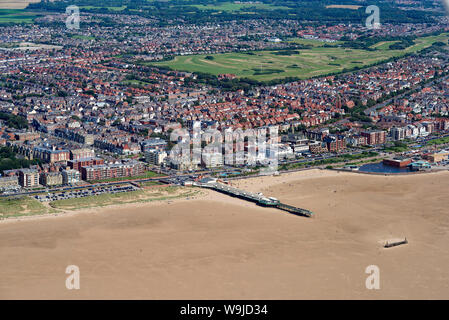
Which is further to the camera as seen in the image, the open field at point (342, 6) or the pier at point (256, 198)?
the open field at point (342, 6)

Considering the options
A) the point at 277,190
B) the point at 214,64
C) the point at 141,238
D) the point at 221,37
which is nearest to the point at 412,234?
the point at 277,190

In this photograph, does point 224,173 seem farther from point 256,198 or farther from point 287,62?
point 287,62

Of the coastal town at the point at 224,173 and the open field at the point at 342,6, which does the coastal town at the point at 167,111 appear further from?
the open field at the point at 342,6

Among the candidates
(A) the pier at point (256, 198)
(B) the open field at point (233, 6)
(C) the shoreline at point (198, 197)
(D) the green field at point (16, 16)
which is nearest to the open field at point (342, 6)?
(B) the open field at point (233, 6)

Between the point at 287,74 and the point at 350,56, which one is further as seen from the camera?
the point at 350,56

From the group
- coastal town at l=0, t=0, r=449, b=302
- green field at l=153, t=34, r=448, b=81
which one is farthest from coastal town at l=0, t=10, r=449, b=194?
green field at l=153, t=34, r=448, b=81

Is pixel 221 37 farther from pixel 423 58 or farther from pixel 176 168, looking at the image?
pixel 176 168
